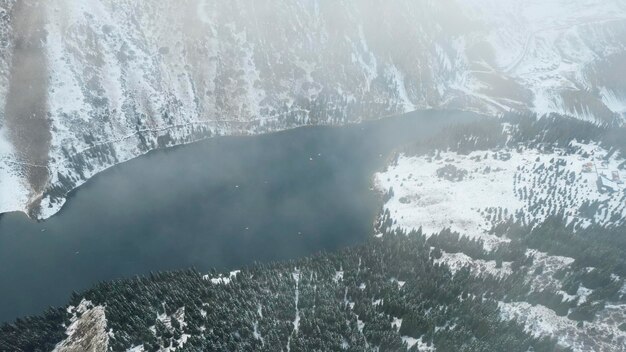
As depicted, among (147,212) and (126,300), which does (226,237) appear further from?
(126,300)

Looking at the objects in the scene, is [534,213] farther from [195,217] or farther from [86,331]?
[86,331]

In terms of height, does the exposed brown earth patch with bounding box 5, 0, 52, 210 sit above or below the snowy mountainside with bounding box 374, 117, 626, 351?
above

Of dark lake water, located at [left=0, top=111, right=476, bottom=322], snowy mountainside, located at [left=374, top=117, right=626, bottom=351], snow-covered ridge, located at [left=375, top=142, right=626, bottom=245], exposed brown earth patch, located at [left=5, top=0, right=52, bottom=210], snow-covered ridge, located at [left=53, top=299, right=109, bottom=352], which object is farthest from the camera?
exposed brown earth patch, located at [left=5, top=0, right=52, bottom=210]

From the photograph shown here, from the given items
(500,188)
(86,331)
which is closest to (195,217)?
(86,331)

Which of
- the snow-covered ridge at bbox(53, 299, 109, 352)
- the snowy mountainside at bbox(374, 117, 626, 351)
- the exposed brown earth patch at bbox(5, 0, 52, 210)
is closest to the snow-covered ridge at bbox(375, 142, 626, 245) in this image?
the snowy mountainside at bbox(374, 117, 626, 351)

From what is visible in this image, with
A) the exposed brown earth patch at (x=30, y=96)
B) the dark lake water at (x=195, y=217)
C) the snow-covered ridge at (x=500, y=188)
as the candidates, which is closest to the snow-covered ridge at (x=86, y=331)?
the dark lake water at (x=195, y=217)

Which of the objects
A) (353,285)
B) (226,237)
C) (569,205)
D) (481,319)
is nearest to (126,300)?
(226,237)

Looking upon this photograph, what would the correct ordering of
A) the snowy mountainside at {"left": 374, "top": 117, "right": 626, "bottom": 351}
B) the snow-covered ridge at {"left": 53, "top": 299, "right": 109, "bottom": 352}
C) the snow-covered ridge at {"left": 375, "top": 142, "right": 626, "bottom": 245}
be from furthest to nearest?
the snow-covered ridge at {"left": 375, "top": 142, "right": 626, "bottom": 245} < the snowy mountainside at {"left": 374, "top": 117, "right": 626, "bottom": 351} < the snow-covered ridge at {"left": 53, "top": 299, "right": 109, "bottom": 352}

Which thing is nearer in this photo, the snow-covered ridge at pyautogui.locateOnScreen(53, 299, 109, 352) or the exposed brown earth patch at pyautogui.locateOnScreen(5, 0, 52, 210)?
the snow-covered ridge at pyautogui.locateOnScreen(53, 299, 109, 352)

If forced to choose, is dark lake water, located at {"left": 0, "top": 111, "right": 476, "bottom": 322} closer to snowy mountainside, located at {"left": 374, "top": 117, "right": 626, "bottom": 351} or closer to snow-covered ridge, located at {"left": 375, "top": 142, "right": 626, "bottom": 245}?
snow-covered ridge, located at {"left": 375, "top": 142, "right": 626, "bottom": 245}
